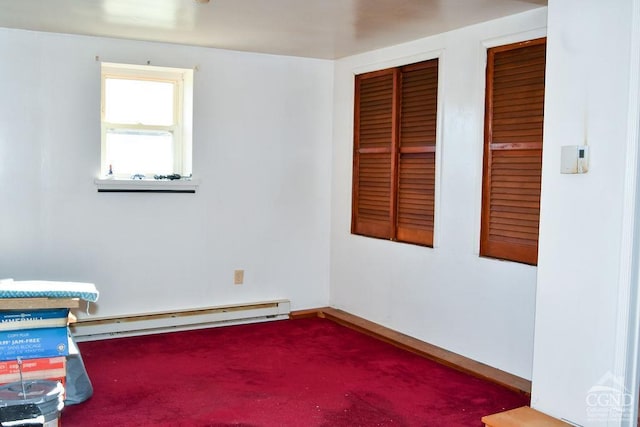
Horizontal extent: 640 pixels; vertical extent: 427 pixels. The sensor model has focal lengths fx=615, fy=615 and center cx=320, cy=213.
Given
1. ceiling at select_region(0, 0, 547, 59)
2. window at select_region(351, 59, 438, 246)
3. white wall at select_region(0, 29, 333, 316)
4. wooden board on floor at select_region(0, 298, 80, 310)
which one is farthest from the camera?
window at select_region(351, 59, 438, 246)

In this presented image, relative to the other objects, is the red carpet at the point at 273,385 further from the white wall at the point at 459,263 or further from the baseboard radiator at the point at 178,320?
the white wall at the point at 459,263

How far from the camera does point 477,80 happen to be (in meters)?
3.80

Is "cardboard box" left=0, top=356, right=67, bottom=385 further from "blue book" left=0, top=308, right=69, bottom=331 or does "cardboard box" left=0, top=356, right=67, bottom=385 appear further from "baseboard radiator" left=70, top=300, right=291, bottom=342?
"baseboard radiator" left=70, top=300, right=291, bottom=342

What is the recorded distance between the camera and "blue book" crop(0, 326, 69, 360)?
2.80 metres

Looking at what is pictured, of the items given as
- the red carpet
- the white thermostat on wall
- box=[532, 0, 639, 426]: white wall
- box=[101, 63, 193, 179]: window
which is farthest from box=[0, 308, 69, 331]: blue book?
the white thermostat on wall

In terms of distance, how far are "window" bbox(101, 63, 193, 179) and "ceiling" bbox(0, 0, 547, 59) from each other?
35 centimetres

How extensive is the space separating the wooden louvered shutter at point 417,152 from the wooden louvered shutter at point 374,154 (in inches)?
3.2

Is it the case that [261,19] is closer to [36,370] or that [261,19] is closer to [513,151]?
[513,151]

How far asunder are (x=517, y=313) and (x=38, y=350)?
2.57m

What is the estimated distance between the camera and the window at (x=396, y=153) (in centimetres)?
427

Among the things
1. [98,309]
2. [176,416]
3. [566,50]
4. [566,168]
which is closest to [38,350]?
[176,416]

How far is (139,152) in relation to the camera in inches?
182

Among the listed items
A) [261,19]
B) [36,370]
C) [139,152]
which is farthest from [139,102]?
[36,370]

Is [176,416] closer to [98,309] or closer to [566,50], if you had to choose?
[98,309]
